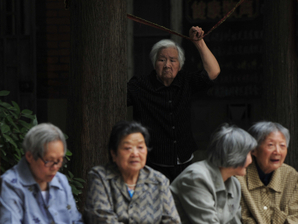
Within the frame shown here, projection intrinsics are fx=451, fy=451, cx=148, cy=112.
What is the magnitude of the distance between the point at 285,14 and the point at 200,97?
206cm

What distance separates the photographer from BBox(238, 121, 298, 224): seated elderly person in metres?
2.98

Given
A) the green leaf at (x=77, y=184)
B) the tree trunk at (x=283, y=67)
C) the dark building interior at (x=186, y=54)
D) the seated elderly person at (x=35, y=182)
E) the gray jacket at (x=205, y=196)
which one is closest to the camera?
the seated elderly person at (x=35, y=182)

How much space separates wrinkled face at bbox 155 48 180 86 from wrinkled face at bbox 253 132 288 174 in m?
0.89

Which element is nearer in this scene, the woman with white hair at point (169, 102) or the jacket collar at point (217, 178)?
the jacket collar at point (217, 178)

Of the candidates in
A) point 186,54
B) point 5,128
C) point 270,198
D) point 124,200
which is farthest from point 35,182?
point 186,54

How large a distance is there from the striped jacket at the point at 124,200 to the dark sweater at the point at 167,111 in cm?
77

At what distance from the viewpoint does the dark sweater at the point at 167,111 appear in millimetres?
3400

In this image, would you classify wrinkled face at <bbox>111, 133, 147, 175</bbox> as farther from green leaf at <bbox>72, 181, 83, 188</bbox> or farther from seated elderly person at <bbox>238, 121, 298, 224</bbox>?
seated elderly person at <bbox>238, 121, 298, 224</bbox>

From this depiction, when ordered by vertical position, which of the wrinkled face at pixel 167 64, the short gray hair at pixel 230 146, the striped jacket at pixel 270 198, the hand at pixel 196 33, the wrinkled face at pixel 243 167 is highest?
the hand at pixel 196 33

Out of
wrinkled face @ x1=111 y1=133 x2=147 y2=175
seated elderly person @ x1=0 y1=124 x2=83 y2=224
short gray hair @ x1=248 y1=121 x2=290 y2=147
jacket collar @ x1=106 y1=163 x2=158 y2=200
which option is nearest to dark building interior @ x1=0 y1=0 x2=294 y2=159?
short gray hair @ x1=248 y1=121 x2=290 y2=147

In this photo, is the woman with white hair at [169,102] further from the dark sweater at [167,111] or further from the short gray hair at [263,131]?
the short gray hair at [263,131]

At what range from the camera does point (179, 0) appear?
237 inches

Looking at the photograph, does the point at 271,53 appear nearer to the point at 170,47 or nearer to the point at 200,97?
the point at 170,47

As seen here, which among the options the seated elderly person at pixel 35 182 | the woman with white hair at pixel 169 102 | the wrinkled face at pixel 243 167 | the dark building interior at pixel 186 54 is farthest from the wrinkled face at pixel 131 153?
the dark building interior at pixel 186 54
